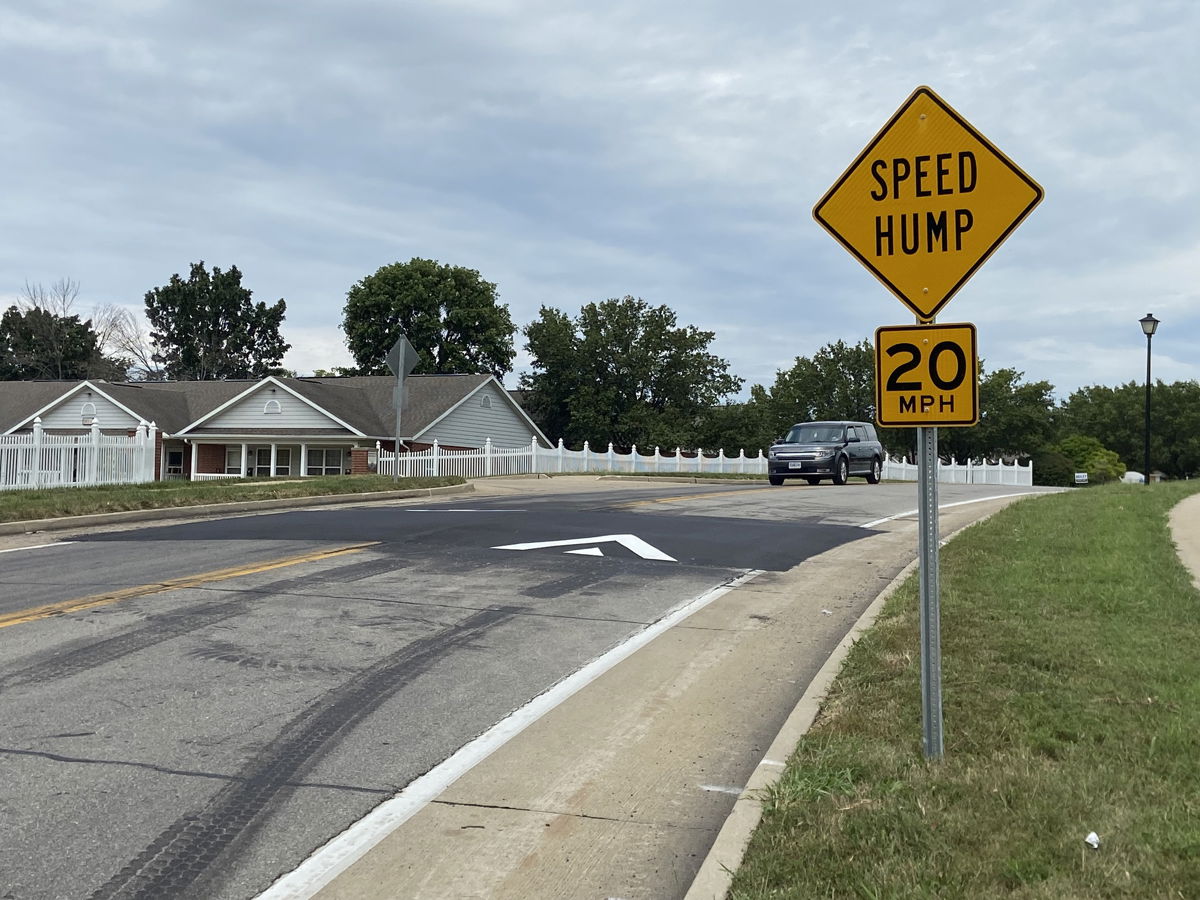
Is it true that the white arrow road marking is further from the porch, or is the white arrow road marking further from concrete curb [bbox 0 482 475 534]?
the porch

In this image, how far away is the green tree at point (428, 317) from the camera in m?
62.6

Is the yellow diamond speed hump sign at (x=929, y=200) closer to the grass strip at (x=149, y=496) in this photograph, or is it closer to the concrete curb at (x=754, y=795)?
the concrete curb at (x=754, y=795)

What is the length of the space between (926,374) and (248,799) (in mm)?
3470

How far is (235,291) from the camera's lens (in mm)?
83375

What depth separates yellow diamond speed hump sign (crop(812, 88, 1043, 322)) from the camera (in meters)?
4.45

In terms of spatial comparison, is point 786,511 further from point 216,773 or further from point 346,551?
point 216,773

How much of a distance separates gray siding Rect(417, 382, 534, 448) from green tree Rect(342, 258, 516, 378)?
53.6 feet

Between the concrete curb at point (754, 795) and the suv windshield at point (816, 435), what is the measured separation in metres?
18.9

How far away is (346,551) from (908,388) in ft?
24.8

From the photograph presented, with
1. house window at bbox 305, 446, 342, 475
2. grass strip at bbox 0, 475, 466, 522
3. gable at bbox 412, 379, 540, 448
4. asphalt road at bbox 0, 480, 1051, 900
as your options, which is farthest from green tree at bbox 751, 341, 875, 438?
asphalt road at bbox 0, 480, 1051, 900

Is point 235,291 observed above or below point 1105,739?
above

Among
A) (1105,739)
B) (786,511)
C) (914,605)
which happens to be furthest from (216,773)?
(786,511)

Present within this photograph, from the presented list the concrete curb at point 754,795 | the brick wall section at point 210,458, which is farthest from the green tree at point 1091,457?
the concrete curb at point 754,795

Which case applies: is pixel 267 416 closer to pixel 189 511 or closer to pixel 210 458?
pixel 210 458
